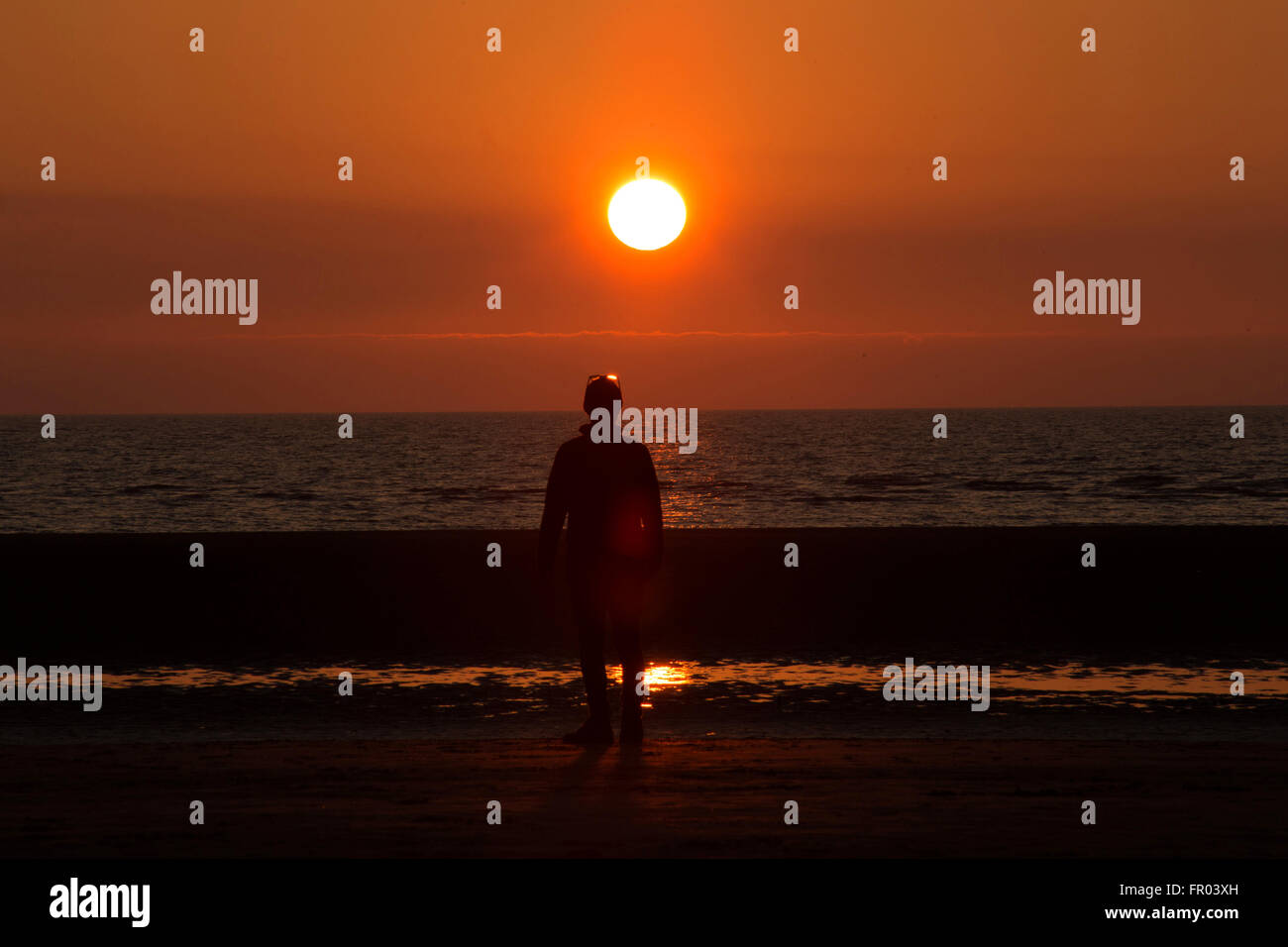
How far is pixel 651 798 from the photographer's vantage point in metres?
6.16

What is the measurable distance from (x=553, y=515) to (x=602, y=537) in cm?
37

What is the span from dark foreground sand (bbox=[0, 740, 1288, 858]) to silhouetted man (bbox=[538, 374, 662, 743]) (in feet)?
2.33

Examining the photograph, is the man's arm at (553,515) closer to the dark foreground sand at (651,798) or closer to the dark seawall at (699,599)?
the dark seawall at (699,599)

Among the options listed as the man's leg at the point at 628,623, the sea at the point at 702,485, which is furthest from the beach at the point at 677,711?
the sea at the point at 702,485

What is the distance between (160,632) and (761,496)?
43494mm

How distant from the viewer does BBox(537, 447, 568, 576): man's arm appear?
816 cm

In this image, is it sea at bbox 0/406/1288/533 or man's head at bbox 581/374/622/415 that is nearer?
man's head at bbox 581/374/622/415

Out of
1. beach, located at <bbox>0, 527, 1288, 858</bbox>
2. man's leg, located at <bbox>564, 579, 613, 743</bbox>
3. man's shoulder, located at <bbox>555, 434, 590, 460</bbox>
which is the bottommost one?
beach, located at <bbox>0, 527, 1288, 858</bbox>

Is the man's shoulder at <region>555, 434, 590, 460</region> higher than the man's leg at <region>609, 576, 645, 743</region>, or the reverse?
the man's shoulder at <region>555, 434, 590, 460</region>

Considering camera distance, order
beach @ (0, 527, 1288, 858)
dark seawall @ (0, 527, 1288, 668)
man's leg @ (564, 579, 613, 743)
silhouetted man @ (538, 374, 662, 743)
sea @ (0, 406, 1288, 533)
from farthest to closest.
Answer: sea @ (0, 406, 1288, 533), dark seawall @ (0, 527, 1288, 668), silhouetted man @ (538, 374, 662, 743), man's leg @ (564, 579, 613, 743), beach @ (0, 527, 1288, 858)

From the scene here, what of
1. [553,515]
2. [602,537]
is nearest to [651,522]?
[602,537]

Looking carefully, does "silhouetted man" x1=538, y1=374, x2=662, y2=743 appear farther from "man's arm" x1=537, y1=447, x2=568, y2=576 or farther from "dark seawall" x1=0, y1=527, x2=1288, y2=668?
"dark seawall" x1=0, y1=527, x2=1288, y2=668

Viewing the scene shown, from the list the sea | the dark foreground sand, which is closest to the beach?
the dark foreground sand

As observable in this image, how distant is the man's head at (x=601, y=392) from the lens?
324 inches
